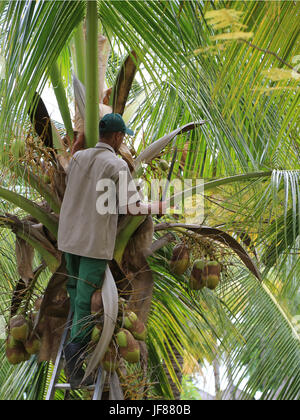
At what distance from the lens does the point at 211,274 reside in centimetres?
287

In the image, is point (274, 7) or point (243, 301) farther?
point (243, 301)

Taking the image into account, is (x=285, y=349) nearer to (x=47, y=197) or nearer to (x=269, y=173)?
(x=269, y=173)

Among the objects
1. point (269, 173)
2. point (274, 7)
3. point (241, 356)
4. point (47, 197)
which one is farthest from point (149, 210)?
point (241, 356)

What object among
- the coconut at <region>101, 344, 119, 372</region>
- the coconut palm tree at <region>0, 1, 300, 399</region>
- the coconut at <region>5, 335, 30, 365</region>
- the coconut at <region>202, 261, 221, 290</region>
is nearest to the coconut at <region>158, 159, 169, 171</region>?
the coconut palm tree at <region>0, 1, 300, 399</region>

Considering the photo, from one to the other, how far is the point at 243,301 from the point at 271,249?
4.54 feet

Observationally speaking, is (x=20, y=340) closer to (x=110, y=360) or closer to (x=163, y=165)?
(x=110, y=360)

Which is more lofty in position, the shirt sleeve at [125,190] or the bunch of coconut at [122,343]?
the shirt sleeve at [125,190]

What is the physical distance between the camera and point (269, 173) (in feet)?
9.84

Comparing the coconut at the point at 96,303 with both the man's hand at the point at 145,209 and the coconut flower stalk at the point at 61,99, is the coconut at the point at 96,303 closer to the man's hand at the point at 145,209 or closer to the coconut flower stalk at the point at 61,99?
the man's hand at the point at 145,209

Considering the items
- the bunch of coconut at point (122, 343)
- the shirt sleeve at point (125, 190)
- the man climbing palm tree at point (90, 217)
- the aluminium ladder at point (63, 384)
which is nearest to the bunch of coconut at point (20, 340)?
the aluminium ladder at point (63, 384)

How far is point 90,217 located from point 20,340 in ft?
2.31

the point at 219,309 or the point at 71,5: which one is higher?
the point at 71,5

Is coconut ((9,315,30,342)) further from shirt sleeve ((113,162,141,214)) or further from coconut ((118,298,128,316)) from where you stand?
shirt sleeve ((113,162,141,214))

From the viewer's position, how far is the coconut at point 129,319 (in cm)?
248
